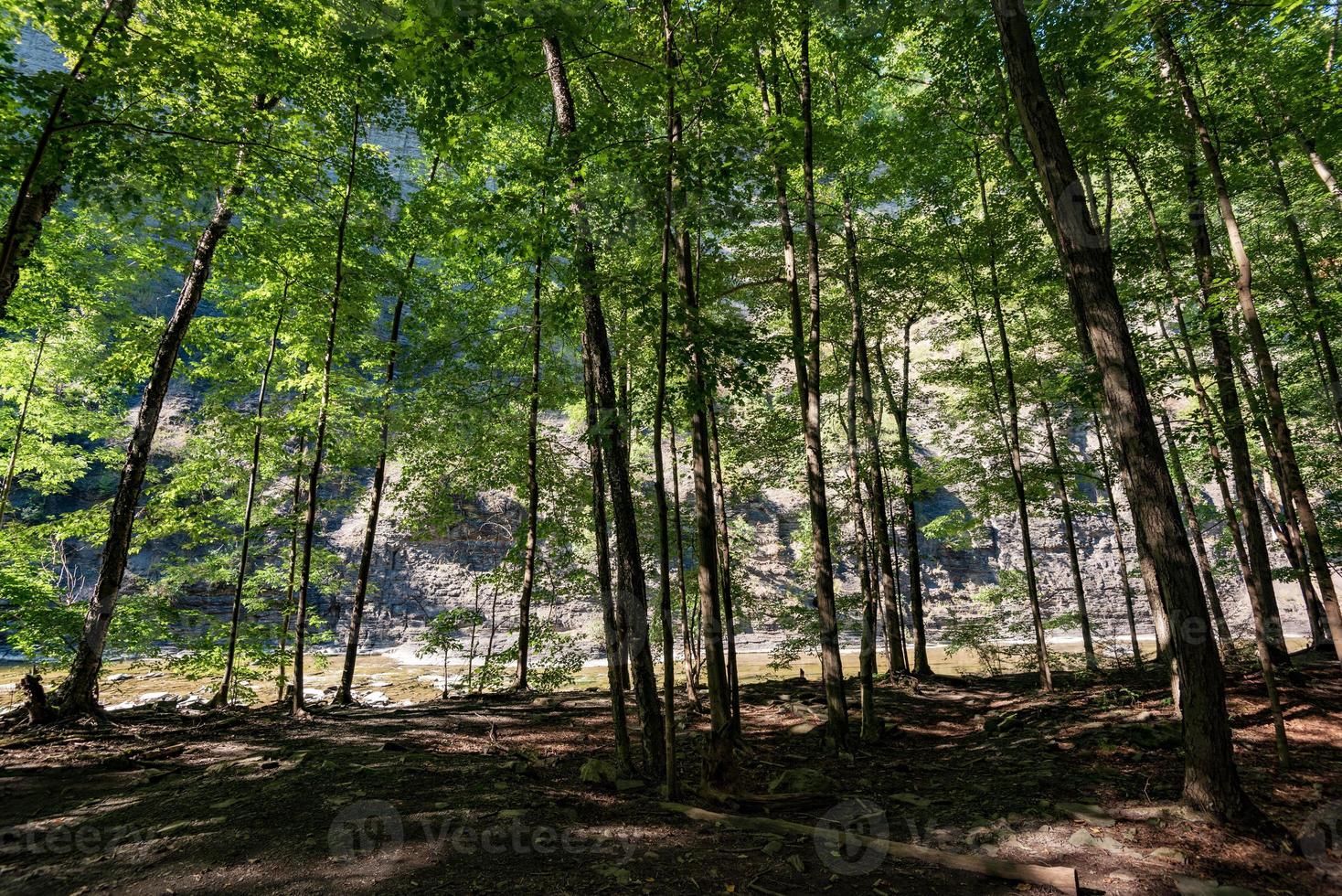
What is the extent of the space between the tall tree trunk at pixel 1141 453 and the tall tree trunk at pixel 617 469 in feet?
14.0

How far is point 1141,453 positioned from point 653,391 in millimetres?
5442

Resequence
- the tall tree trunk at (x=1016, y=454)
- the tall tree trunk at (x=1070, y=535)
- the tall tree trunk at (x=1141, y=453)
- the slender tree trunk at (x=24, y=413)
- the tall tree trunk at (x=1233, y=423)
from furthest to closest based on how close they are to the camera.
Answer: the slender tree trunk at (x=24, y=413) < the tall tree trunk at (x=1070, y=535) < the tall tree trunk at (x=1016, y=454) < the tall tree trunk at (x=1233, y=423) < the tall tree trunk at (x=1141, y=453)

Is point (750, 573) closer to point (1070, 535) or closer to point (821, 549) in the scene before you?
point (1070, 535)

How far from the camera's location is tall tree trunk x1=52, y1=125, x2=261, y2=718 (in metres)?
7.44

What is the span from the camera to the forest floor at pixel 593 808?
12.1 ft

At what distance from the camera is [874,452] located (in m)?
12.2

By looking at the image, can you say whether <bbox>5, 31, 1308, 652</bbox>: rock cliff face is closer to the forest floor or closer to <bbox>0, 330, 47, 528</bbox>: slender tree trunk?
<bbox>0, 330, 47, 528</bbox>: slender tree trunk

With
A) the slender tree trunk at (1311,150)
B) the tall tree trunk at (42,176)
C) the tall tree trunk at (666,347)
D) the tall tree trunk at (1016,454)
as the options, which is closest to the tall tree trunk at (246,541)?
the tall tree trunk at (42,176)

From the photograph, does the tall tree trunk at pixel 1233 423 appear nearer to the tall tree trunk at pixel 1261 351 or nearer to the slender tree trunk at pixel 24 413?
the tall tree trunk at pixel 1261 351

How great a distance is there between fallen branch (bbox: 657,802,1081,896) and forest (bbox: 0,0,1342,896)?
3cm

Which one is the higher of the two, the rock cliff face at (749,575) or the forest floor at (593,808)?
the rock cliff face at (749,575)

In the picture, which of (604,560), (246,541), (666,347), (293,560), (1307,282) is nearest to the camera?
(666,347)

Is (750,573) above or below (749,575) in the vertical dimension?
above

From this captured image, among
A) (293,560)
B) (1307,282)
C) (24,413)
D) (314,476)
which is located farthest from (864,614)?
(24,413)
